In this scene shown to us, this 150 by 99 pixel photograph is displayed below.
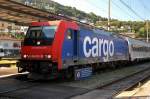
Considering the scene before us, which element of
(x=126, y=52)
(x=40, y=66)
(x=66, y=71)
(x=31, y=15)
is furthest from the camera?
(x=126, y=52)

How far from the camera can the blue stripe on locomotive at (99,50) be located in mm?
19016

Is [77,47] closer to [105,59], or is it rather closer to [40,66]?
[40,66]

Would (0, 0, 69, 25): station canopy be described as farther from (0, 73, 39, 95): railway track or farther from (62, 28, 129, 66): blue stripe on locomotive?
(0, 73, 39, 95): railway track

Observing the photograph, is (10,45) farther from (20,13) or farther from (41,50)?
(41,50)

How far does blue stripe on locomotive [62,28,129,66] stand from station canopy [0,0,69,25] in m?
2.06

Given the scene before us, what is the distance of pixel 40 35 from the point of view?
61.6ft

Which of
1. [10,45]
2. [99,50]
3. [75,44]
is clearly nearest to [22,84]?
[75,44]

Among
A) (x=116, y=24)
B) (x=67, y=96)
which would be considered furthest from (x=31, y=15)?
(x=116, y=24)

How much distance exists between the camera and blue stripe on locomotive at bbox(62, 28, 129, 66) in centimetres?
1902

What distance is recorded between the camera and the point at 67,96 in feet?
47.6

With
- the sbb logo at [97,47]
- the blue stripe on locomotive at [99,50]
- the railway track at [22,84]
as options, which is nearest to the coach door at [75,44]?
the blue stripe on locomotive at [99,50]

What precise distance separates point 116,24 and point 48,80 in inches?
2513

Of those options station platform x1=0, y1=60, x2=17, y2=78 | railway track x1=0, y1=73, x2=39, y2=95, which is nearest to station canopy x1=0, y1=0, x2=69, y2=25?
station platform x1=0, y1=60, x2=17, y2=78

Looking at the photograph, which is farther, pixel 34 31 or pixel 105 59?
pixel 105 59
